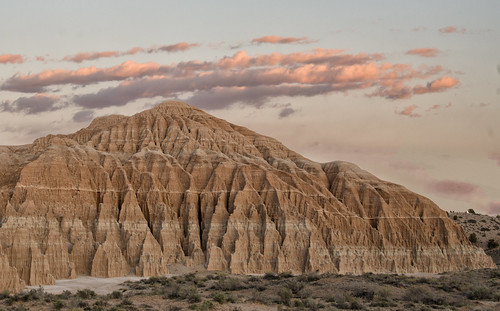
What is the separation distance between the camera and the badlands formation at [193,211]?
101688 mm

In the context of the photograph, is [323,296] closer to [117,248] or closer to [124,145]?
[117,248]

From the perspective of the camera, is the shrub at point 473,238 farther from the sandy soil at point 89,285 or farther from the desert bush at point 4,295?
the desert bush at point 4,295

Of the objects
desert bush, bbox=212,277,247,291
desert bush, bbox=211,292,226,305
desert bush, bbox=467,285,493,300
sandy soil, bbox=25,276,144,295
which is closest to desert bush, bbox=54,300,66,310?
desert bush, bbox=211,292,226,305

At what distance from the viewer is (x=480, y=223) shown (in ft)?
529

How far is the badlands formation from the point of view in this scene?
10169cm

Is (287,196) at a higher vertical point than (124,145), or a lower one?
lower

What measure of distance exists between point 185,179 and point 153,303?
164 feet

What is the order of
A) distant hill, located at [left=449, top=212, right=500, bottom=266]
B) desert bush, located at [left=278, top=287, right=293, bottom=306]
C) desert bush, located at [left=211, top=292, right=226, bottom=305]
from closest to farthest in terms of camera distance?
desert bush, located at [left=211, top=292, right=226, bottom=305], desert bush, located at [left=278, top=287, right=293, bottom=306], distant hill, located at [left=449, top=212, right=500, bottom=266]

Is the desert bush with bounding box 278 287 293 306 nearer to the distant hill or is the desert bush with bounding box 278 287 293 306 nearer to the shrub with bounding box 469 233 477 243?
the distant hill

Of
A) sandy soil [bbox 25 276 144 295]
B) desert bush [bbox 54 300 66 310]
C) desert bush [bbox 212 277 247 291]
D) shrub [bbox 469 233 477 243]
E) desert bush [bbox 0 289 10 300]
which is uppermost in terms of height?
shrub [bbox 469 233 477 243]

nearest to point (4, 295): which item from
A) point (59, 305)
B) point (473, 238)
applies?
point (59, 305)

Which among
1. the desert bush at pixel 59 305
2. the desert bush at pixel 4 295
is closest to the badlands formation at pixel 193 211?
the desert bush at pixel 4 295

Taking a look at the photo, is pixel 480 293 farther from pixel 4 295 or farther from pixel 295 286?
pixel 4 295

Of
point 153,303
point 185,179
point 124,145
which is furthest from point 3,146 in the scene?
point 153,303
